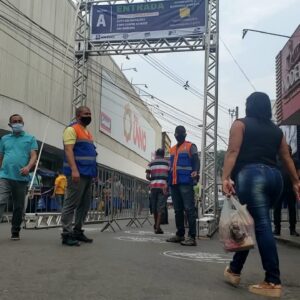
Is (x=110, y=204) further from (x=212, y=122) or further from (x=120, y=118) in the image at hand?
(x=120, y=118)

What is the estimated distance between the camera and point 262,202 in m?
4.24

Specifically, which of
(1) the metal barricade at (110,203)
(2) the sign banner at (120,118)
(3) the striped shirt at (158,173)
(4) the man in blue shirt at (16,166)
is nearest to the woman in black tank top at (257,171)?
(4) the man in blue shirt at (16,166)

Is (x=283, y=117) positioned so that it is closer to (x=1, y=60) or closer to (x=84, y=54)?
(x=84, y=54)

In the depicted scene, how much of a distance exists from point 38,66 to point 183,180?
50.0 feet

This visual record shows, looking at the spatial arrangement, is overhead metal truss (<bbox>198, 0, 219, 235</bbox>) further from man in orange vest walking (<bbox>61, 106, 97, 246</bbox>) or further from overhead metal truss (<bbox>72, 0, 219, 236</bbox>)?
man in orange vest walking (<bbox>61, 106, 97, 246</bbox>)

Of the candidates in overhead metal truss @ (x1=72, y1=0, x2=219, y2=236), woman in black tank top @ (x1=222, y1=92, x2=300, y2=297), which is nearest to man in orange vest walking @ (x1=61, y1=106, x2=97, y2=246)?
woman in black tank top @ (x1=222, y1=92, x2=300, y2=297)

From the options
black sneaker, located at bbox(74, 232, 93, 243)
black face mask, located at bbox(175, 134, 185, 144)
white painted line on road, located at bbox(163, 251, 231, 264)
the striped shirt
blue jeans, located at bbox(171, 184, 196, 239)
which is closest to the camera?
white painted line on road, located at bbox(163, 251, 231, 264)

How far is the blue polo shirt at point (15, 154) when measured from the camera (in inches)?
276

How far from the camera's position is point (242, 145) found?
14.5 feet

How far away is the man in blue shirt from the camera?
22.9 feet

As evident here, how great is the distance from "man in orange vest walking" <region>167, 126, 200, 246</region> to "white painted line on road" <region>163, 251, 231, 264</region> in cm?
103

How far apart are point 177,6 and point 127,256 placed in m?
15.0

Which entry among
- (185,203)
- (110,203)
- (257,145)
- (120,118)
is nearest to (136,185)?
(110,203)

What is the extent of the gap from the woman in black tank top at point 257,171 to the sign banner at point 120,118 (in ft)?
88.3
